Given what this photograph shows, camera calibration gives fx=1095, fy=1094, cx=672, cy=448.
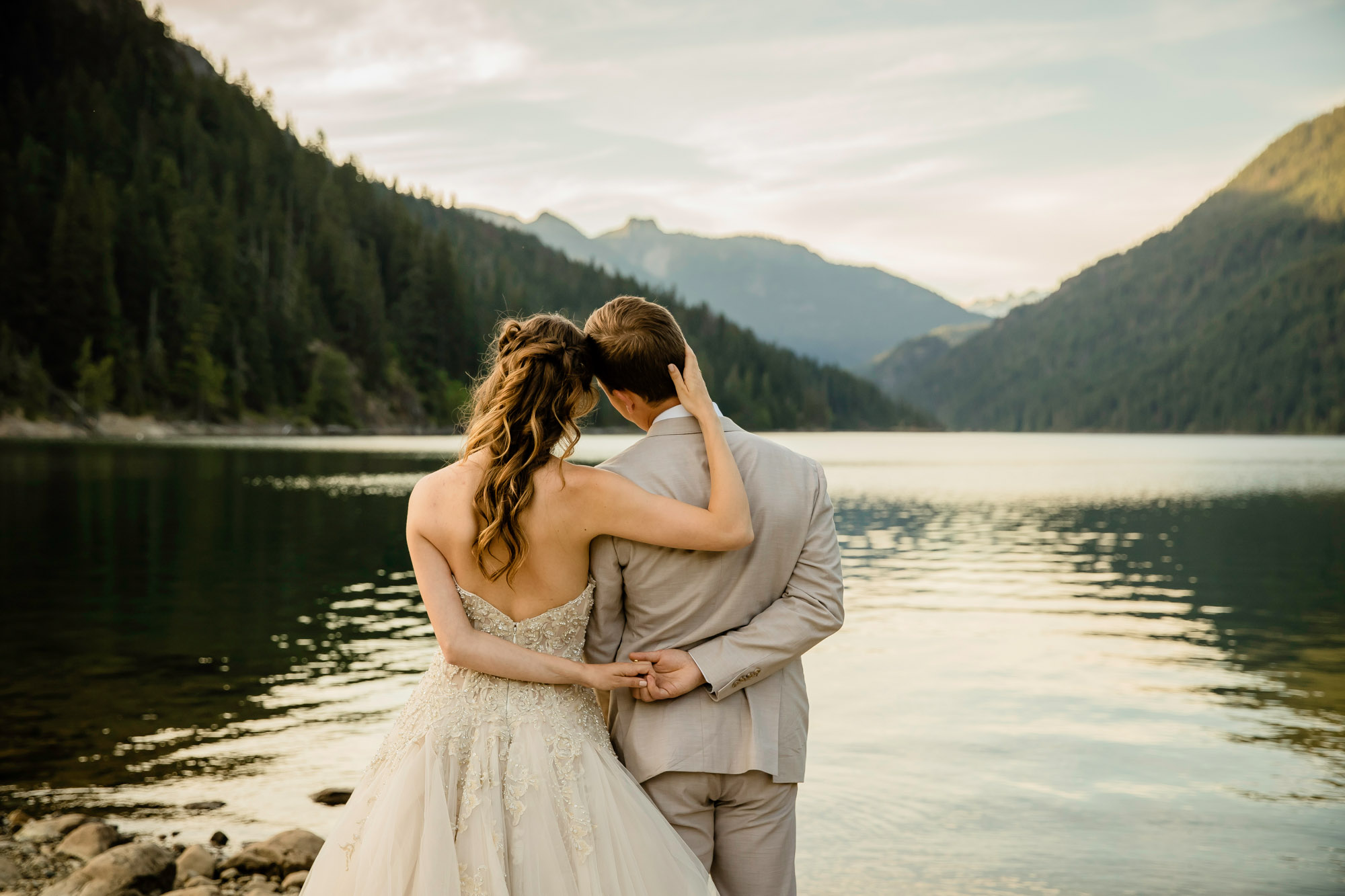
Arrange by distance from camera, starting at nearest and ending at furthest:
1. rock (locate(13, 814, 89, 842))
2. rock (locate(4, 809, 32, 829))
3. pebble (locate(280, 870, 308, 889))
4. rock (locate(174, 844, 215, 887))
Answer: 1. pebble (locate(280, 870, 308, 889))
2. rock (locate(174, 844, 215, 887))
3. rock (locate(13, 814, 89, 842))
4. rock (locate(4, 809, 32, 829))

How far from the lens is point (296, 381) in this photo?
10850 centimetres

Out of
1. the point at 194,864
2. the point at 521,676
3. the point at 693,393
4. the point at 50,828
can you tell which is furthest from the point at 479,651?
the point at 50,828

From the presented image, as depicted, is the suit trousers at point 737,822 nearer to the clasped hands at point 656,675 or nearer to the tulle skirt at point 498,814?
the tulle skirt at point 498,814

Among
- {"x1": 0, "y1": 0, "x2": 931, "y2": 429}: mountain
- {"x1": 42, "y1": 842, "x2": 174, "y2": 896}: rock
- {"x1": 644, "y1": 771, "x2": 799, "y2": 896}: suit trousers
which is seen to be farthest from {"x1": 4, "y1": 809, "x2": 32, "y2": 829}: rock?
{"x1": 0, "y1": 0, "x2": 931, "y2": 429}: mountain

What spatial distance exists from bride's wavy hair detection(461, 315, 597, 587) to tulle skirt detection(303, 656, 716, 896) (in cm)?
45

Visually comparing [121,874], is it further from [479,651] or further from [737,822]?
[737,822]

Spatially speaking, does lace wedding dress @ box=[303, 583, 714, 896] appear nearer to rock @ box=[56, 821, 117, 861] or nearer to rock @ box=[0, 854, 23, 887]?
rock @ box=[0, 854, 23, 887]

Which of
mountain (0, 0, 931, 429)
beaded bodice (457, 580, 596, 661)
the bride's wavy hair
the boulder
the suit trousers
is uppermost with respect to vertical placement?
mountain (0, 0, 931, 429)

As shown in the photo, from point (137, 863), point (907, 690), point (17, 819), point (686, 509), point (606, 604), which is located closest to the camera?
point (686, 509)

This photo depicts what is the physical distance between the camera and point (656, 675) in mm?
3201

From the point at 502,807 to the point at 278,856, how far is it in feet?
14.3

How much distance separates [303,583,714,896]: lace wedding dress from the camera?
3.17m

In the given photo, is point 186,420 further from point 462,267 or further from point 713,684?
point 713,684

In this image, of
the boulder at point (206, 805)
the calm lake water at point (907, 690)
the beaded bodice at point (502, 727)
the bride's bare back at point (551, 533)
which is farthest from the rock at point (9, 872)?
the bride's bare back at point (551, 533)
